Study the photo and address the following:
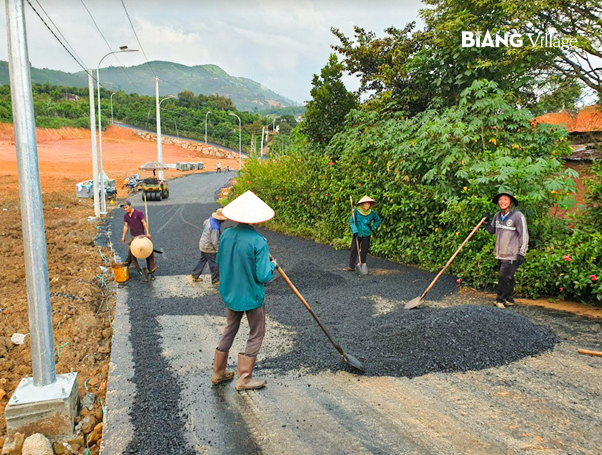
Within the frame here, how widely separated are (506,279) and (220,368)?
4.74 meters

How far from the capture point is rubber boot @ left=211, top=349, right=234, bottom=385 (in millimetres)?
4492

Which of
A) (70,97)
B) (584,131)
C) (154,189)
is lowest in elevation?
(154,189)

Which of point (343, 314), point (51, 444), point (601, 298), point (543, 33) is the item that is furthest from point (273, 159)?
point (51, 444)

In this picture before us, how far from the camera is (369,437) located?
12.0 feet

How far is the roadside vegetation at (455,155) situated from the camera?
7.43 m

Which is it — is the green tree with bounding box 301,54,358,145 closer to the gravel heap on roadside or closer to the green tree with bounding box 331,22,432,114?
the green tree with bounding box 331,22,432,114

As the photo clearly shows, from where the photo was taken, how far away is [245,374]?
4.43 meters

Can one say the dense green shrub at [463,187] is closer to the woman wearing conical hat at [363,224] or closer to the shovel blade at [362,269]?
the woman wearing conical hat at [363,224]

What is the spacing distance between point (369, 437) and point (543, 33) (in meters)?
12.8

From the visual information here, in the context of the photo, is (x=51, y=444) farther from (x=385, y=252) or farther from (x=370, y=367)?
(x=385, y=252)

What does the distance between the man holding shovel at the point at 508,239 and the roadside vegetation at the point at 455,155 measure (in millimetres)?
725

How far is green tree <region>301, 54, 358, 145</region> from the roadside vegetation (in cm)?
4

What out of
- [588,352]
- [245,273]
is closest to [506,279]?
[588,352]

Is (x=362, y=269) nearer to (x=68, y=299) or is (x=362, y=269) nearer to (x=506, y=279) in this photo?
(x=506, y=279)
